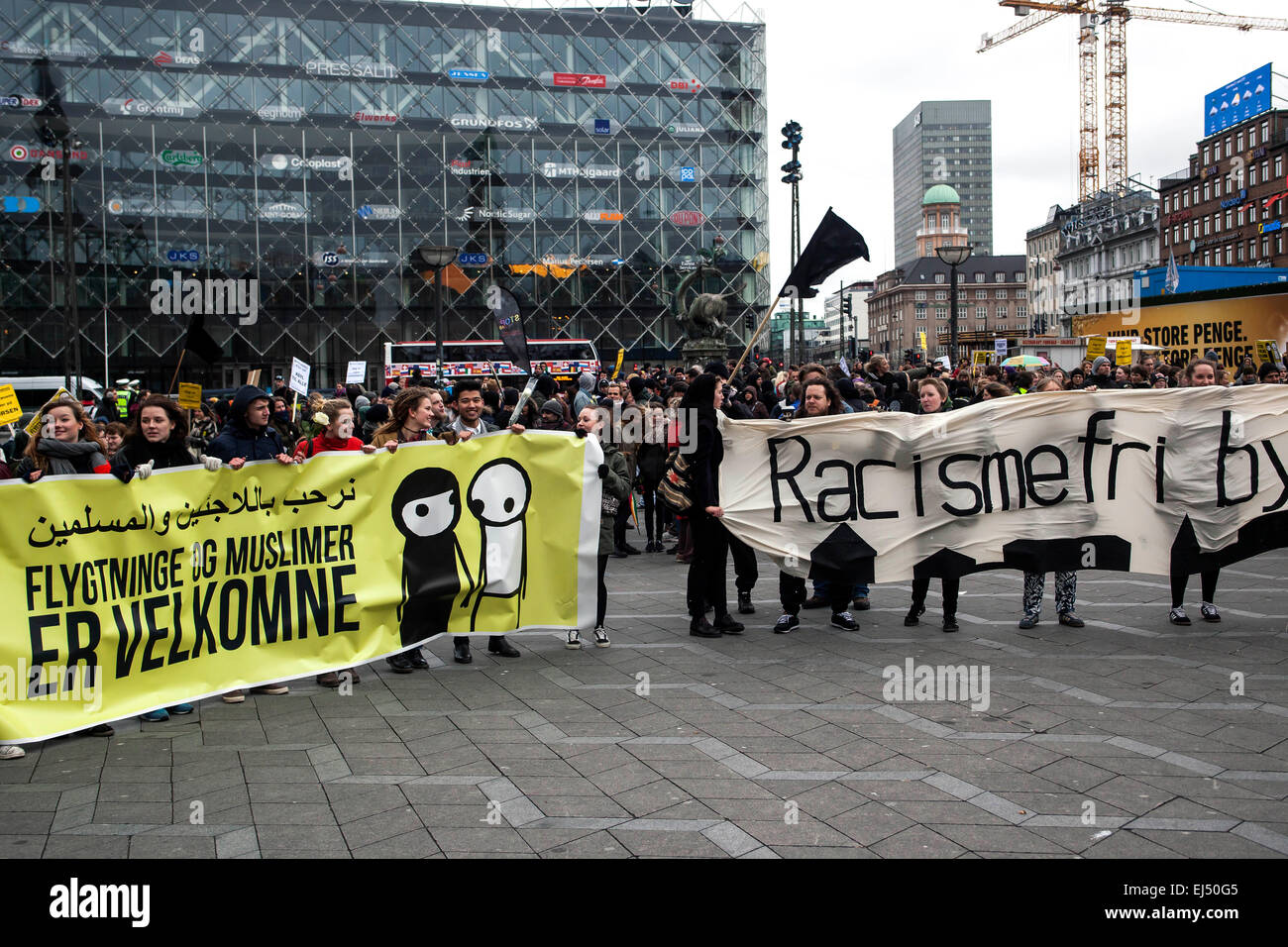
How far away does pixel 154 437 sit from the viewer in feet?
20.1

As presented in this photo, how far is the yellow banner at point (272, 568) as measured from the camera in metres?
5.38

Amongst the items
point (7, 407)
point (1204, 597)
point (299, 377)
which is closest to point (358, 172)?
point (299, 377)

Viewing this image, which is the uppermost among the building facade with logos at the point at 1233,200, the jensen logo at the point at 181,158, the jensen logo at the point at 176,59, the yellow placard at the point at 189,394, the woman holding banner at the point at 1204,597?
the building facade with logos at the point at 1233,200

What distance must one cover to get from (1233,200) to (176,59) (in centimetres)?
8019

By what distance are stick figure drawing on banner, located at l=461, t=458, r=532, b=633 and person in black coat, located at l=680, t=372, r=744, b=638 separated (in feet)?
4.16

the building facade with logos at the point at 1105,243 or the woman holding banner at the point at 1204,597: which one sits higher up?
the building facade with logos at the point at 1105,243

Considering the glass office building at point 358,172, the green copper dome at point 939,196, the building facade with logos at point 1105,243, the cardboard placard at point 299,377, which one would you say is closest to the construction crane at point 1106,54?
the building facade with logos at point 1105,243

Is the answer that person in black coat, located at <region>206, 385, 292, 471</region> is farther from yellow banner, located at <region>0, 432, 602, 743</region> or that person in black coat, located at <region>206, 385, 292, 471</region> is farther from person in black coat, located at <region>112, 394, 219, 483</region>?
yellow banner, located at <region>0, 432, 602, 743</region>

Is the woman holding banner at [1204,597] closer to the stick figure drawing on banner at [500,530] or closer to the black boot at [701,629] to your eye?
the black boot at [701,629]

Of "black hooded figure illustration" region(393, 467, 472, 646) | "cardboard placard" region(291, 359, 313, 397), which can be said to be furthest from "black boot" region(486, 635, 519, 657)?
"cardboard placard" region(291, 359, 313, 397)

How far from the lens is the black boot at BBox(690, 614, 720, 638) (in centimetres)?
745

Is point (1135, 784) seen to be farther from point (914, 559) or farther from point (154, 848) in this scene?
point (154, 848)

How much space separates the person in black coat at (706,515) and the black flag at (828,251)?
67.9 inches
